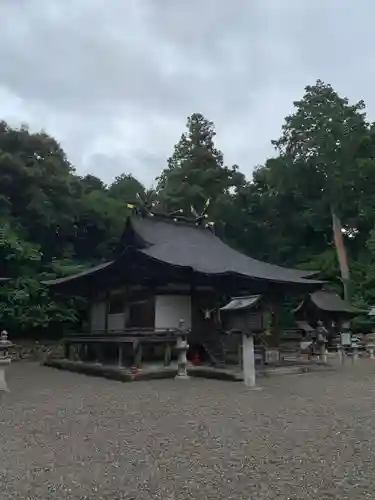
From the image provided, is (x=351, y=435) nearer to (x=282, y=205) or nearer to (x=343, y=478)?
(x=343, y=478)

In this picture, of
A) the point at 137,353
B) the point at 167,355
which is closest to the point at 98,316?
the point at 167,355

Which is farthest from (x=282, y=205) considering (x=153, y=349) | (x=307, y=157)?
(x=153, y=349)

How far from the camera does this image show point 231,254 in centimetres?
1608

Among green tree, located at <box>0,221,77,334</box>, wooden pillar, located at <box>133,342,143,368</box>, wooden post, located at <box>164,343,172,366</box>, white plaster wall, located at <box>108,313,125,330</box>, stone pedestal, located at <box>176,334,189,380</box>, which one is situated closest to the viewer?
stone pedestal, located at <box>176,334,189,380</box>

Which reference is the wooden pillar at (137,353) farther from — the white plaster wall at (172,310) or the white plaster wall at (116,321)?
the white plaster wall at (116,321)

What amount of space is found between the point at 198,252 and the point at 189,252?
1.72 feet

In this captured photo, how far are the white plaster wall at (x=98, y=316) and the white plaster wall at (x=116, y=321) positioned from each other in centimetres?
52

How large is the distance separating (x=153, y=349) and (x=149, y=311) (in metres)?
1.12

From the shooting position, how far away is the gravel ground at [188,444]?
355cm

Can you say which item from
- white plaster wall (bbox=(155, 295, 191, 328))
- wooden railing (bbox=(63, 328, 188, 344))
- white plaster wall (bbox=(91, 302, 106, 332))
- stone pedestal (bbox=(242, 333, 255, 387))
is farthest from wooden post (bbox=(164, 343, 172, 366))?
white plaster wall (bbox=(91, 302, 106, 332))

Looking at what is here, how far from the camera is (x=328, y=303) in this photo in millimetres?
21062

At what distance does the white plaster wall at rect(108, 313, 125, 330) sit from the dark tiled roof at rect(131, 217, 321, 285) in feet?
7.14

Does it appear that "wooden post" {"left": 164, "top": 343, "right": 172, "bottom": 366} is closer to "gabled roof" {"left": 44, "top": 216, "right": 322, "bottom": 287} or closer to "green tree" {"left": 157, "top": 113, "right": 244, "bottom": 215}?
"gabled roof" {"left": 44, "top": 216, "right": 322, "bottom": 287}

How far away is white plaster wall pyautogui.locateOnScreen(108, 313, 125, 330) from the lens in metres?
14.1
